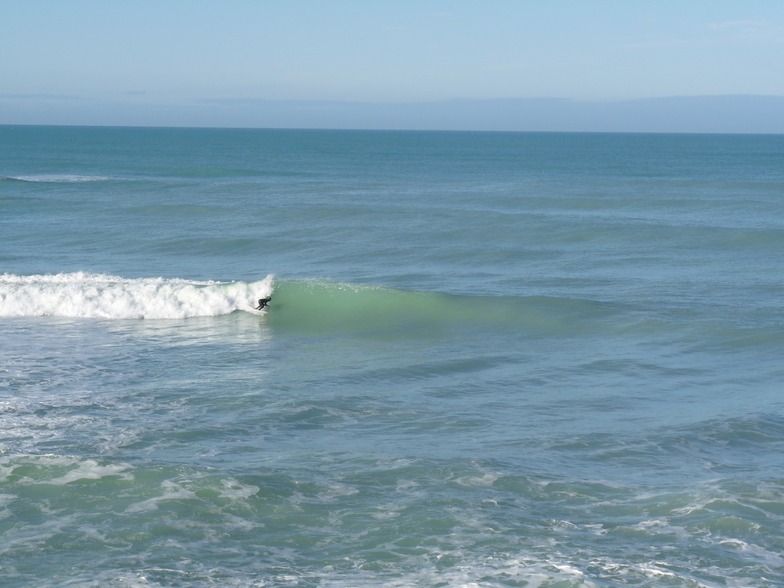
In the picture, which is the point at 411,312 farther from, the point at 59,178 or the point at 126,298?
the point at 59,178

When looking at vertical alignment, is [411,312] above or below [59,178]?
below

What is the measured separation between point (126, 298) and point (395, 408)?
9567mm

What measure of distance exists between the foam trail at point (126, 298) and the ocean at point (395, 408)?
8 centimetres

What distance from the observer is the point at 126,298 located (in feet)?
68.9

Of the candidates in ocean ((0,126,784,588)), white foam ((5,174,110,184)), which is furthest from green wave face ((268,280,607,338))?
white foam ((5,174,110,184))

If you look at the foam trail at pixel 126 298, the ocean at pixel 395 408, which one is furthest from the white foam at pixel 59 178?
the foam trail at pixel 126 298

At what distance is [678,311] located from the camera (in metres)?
20.0

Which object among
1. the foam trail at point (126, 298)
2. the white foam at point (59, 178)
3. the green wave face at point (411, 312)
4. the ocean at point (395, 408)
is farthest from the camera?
the white foam at point (59, 178)

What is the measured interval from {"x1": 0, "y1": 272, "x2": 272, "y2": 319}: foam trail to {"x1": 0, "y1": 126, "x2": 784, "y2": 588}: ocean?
0.08 m

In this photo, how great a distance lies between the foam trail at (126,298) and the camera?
20.6 meters

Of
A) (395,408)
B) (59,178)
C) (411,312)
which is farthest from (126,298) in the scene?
(59,178)

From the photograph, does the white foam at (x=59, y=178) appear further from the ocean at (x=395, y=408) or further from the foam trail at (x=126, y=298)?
the foam trail at (x=126, y=298)

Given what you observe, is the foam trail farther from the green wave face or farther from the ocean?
the green wave face

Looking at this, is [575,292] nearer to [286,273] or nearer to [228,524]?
[286,273]
